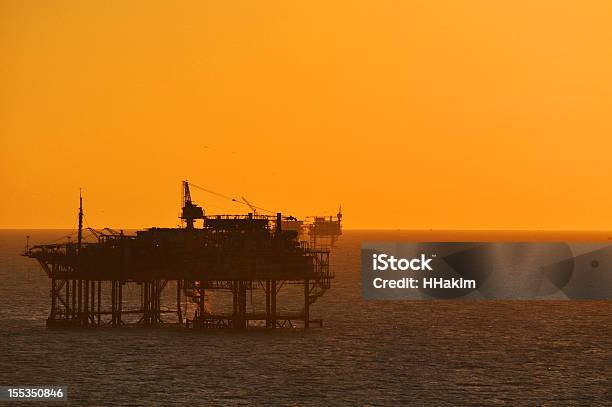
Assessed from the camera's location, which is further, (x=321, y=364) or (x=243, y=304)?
(x=243, y=304)

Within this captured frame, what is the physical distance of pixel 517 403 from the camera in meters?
79.4

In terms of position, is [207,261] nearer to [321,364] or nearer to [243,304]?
[243,304]

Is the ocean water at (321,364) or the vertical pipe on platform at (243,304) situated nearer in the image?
the ocean water at (321,364)

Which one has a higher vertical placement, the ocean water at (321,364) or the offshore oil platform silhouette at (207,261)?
the offshore oil platform silhouette at (207,261)

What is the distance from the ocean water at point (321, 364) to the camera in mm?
81812

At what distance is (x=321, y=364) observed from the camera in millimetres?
96250

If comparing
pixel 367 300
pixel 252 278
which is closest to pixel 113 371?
pixel 252 278

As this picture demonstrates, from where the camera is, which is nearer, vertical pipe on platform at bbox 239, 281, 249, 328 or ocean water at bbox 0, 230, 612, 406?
ocean water at bbox 0, 230, 612, 406

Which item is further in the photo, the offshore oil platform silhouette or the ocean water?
the offshore oil platform silhouette

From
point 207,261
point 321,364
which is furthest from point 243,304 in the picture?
point 321,364

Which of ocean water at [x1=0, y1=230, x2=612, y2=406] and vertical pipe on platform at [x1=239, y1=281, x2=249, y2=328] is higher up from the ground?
vertical pipe on platform at [x1=239, y1=281, x2=249, y2=328]

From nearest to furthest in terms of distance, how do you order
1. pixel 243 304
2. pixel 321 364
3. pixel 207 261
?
pixel 321 364, pixel 207 261, pixel 243 304

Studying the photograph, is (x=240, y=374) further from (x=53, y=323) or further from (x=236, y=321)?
(x=53, y=323)

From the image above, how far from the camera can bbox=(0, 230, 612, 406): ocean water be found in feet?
268
